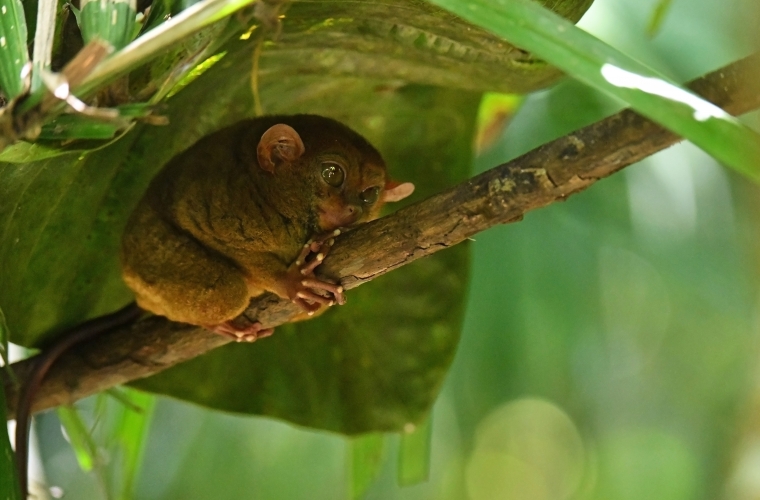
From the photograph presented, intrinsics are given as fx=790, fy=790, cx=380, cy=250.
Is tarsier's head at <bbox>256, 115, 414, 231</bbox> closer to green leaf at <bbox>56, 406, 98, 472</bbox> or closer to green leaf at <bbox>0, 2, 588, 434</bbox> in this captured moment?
green leaf at <bbox>0, 2, 588, 434</bbox>

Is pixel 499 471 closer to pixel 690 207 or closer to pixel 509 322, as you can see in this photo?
pixel 509 322

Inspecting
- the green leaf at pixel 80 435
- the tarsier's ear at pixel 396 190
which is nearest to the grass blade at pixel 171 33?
the tarsier's ear at pixel 396 190

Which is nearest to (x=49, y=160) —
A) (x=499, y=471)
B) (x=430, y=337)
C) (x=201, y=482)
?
(x=430, y=337)

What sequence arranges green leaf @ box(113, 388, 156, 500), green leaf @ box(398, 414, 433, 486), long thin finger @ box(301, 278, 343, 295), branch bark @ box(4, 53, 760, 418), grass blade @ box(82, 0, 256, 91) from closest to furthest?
Answer: 1. grass blade @ box(82, 0, 256, 91)
2. branch bark @ box(4, 53, 760, 418)
3. long thin finger @ box(301, 278, 343, 295)
4. green leaf @ box(398, 414, 433, 486)
5. green leaf @ box(113, 388, 156, 500)

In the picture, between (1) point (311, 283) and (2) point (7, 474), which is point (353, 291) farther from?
(2) point (7, 474)

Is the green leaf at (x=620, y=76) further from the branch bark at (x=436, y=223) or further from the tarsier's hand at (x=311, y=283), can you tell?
the tarsier's hand at (x=311, y=283)

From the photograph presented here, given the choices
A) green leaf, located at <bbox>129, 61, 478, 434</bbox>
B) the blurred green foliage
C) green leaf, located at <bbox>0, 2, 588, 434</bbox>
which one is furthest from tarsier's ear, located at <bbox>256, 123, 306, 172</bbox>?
the blurred green foliage

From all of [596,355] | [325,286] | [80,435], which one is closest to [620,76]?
[325,286]
